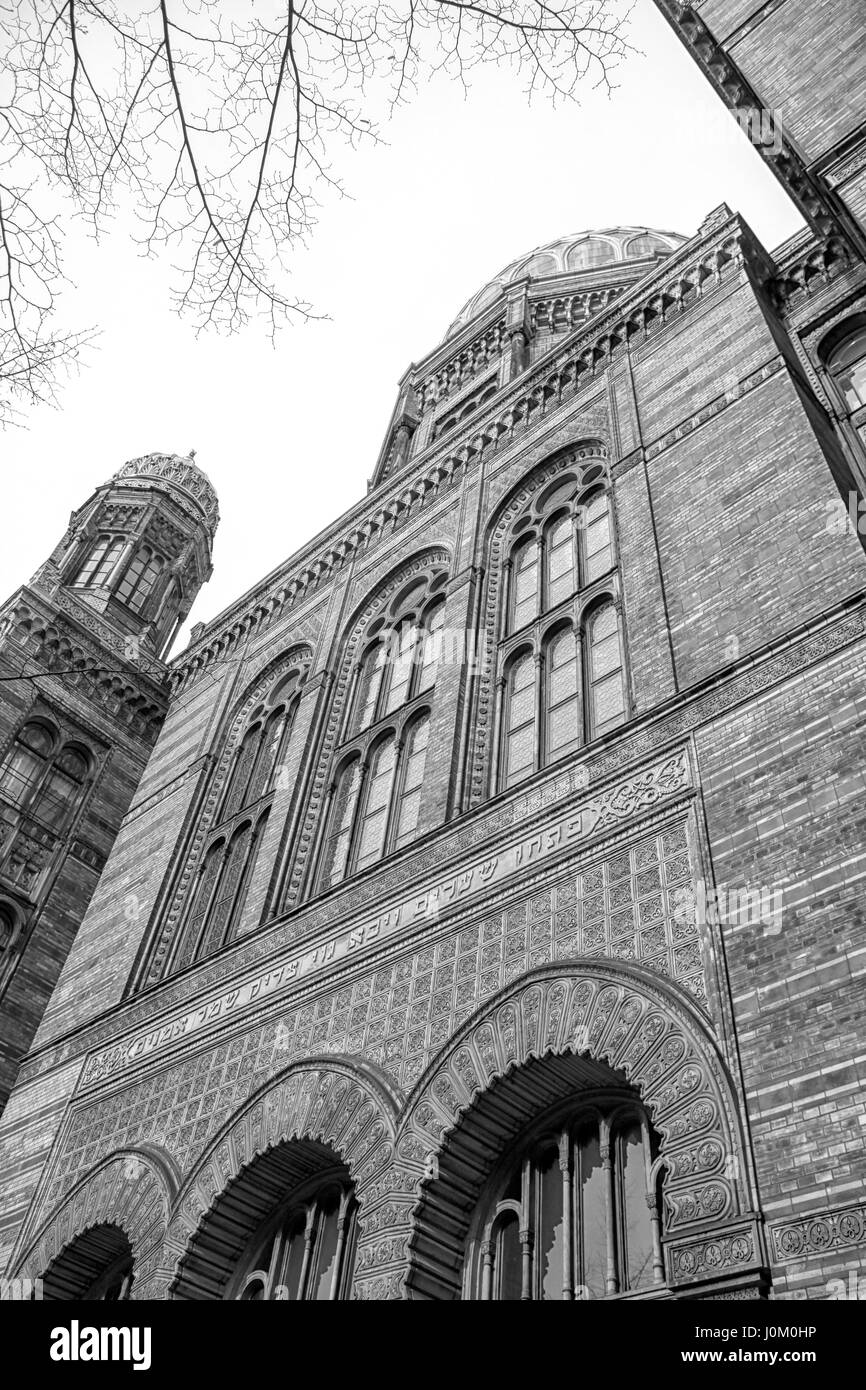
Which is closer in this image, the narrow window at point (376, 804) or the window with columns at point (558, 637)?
the window with columns at point (558, 637)

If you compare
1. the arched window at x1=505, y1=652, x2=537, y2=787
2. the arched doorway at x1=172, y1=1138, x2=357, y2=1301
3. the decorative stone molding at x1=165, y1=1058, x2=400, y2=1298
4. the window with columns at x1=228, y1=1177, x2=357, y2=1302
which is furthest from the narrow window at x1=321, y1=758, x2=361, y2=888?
the window with columns at x1=228, y1=1177, x2=357, y2=1302

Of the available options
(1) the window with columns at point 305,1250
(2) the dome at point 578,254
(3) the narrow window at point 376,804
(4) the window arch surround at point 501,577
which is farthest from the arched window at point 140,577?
(1) the window with columns at point 305,1250

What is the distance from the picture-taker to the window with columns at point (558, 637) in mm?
8773

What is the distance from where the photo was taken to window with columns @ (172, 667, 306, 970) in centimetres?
1089

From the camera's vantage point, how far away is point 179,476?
22.8 metres

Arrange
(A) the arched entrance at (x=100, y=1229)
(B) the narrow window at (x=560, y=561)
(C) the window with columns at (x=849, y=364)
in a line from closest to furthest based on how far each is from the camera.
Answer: (A) the arched entrance at (x=100, y=1229)
(C) the window with columns at (x=849, y=364)
(B) the narrow window at (x=560, y=561)

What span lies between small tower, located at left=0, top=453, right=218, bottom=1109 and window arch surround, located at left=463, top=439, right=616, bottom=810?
12.7 feet

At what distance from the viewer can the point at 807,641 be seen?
664 centimetres

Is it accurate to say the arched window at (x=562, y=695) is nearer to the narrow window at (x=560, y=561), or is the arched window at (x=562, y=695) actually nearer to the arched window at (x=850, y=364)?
the narrow window at (x=560, y=561)

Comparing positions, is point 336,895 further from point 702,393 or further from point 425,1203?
point 702,393

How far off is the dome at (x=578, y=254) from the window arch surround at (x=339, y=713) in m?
9.97
